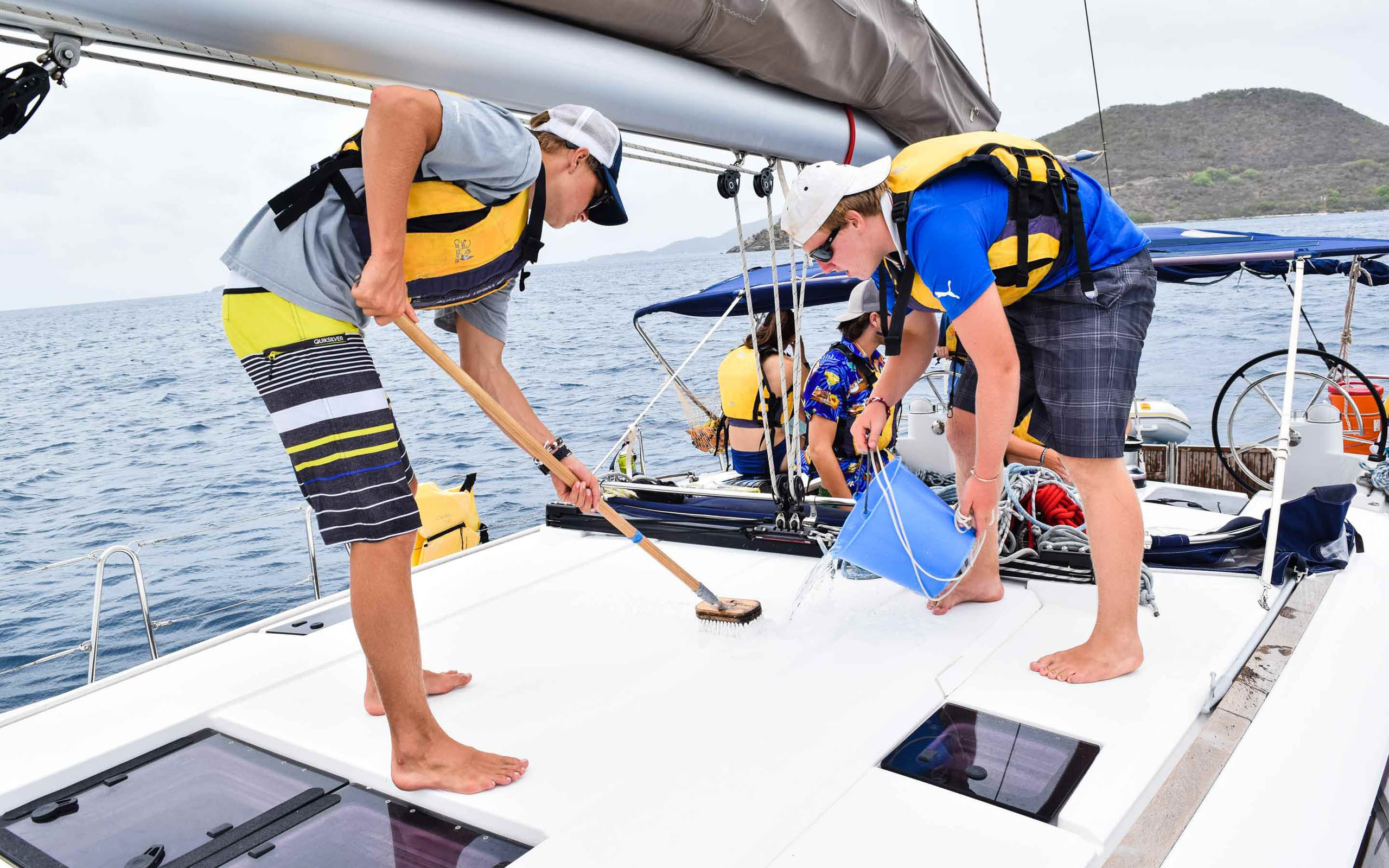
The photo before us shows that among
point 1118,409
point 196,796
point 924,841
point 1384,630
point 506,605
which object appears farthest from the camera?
point 506,605

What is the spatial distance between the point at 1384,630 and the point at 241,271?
261cm

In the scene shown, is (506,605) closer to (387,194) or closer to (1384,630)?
(387,194)

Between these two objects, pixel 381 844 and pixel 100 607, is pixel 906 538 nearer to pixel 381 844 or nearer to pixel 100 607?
pixel 381 844

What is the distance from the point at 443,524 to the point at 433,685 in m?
2.06

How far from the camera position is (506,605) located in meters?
2.57

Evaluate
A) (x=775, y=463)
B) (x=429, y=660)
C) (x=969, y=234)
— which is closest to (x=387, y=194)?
(x=969, y=234)

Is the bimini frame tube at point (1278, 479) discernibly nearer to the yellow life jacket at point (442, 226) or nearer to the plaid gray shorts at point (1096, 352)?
the plaid gray shorts at point (1096, 352)

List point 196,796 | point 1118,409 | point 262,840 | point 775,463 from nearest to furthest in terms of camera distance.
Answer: point 262,840 < point 196,796 < point 1118,409 < point 775,463

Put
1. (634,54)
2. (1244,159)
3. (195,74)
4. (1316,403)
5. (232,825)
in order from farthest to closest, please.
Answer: (1244,159)
(1316,403)
(634,54)
(232,825)
(195,74)

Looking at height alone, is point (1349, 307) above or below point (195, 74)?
below

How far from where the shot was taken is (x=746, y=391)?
164 inches

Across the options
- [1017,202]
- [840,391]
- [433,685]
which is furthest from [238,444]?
[1017,202]

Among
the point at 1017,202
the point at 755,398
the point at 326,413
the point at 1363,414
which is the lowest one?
the point at 1363,414

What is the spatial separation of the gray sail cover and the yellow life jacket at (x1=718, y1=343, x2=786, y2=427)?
4.94 feet
